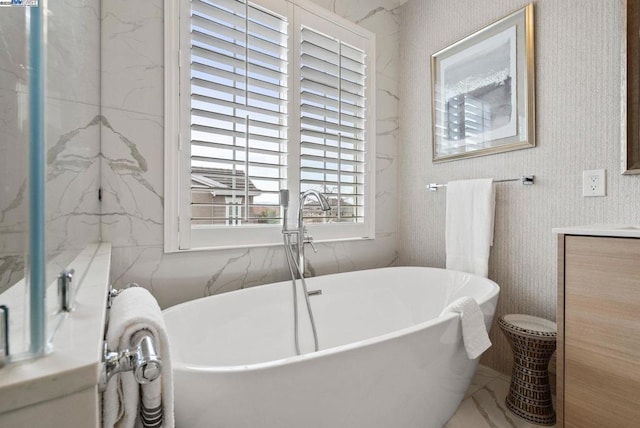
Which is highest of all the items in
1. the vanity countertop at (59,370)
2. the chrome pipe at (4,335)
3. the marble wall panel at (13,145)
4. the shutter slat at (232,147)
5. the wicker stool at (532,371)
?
the shutter slat at (232,147)

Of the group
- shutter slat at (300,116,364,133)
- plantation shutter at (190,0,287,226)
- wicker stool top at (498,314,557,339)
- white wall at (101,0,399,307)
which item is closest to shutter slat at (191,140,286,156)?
plantation shutter at (190,0,287,226)

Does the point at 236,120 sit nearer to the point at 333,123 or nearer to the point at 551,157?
the point at 333,123

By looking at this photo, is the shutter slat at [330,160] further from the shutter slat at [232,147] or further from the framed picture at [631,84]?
the framed picture at [631,84]

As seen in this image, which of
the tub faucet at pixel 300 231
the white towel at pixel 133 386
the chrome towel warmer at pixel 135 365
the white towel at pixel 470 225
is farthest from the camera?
the white towel at pixel 470 225

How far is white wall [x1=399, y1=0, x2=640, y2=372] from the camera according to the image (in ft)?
4.89

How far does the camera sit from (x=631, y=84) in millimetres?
1396

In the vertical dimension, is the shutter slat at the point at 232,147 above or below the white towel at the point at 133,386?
above

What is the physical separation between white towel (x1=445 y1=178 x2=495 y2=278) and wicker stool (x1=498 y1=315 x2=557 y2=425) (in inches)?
16.6

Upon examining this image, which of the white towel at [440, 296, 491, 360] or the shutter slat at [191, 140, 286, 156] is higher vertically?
the shutter slat at [191, 140, 286, 156]

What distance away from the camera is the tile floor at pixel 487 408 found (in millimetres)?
1442

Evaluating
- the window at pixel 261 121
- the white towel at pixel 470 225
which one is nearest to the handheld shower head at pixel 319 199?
the window at pixel 261 121

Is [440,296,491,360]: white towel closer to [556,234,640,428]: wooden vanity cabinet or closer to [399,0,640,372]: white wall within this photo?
[556,234,640,428]: wooden vanity cabinet

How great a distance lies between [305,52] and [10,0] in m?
1.90

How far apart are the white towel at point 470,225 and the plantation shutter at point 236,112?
1.13m
